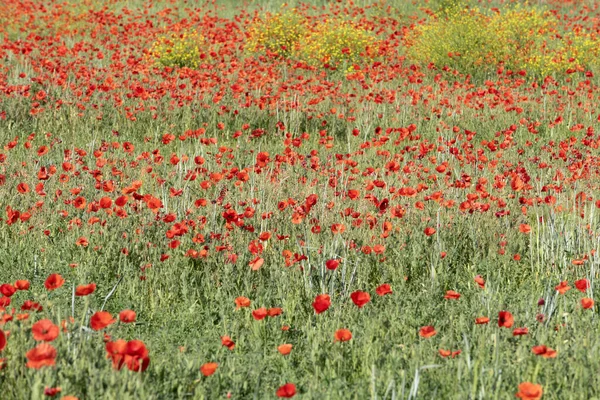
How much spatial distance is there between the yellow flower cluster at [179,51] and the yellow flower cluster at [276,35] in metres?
1.24

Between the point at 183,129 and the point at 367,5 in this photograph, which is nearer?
the point at 183,129

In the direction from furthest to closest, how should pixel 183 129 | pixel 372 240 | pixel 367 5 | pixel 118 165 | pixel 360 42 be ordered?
pixel 367 5
pixel 360 42
pixel 183 129
pixel 118 165
pixel 372 240

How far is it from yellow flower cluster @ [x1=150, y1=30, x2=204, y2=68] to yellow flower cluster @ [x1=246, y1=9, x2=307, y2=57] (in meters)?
1.24

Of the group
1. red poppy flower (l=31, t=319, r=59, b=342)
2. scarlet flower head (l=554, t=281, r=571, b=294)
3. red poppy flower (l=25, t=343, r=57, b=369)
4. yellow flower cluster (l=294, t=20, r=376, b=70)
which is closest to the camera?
red poppy flower (l=25, t=343, r=57, b=369)

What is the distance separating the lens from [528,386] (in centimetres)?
210

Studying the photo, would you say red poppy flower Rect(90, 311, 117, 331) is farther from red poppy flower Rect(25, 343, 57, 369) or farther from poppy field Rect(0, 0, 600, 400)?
red poppy flower Rect(25, 343, 57, 369)

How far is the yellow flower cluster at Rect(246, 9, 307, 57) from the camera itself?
12.4m

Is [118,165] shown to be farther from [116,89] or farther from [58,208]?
[116,89]

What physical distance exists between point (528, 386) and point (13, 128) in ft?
20.7

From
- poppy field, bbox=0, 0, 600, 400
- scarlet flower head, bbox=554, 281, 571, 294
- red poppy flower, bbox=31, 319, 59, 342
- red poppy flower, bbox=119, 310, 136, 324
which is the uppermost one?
scarlet flower head, bbox=554, 281, 571, 294

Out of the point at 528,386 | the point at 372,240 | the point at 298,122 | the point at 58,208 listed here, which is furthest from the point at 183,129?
the point at 528,386

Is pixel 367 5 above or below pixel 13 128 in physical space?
above

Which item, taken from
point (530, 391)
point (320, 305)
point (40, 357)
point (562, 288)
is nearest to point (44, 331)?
point (40, 357)

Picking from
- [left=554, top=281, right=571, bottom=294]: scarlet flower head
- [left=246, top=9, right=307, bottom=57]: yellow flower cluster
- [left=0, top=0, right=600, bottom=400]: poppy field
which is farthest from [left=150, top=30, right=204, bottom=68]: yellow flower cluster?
[left=554, top=281, right=571, bottom=294]: scarlet flower head
